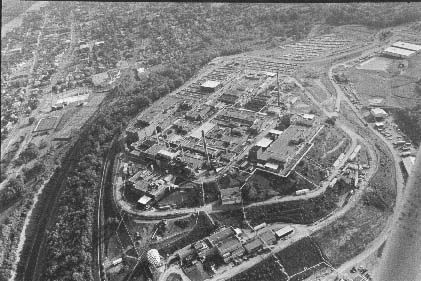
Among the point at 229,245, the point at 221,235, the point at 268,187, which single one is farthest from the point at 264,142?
the point at 229,245

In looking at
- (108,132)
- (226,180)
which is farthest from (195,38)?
(226,180)

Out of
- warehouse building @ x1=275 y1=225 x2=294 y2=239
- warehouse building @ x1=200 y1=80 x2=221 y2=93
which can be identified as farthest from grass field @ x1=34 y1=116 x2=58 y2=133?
warehouse building @ x1=275 y1=225 x2=294 y2=239

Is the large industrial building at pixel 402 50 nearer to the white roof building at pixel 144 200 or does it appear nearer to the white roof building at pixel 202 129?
the white roof building at pixel 202 129

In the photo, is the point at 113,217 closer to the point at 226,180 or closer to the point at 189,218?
the point at 189,218

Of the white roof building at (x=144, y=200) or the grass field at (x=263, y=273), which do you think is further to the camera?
the white roof building at (x=144, y=200)

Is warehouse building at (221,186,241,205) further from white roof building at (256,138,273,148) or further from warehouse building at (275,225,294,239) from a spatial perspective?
white roof building at (256,138,273,148)

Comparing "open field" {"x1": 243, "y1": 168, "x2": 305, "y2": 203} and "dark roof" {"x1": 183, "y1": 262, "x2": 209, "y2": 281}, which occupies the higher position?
"open field" {"x1": 243, "y1": 168, "x2": 305, "y2": 203}

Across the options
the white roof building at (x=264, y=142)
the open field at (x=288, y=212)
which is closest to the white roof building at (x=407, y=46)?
the white roof building at (x=264, y=142)
